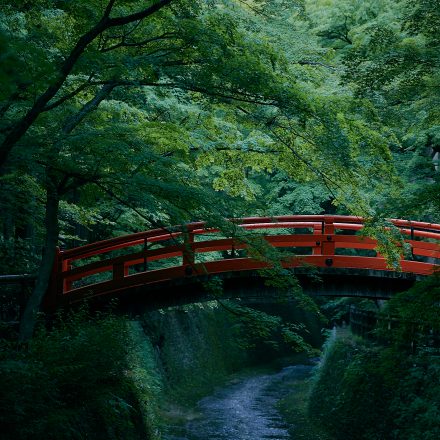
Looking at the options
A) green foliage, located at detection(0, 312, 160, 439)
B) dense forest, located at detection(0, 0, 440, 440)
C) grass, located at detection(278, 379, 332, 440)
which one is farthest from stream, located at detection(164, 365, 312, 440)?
green foliage, located at detection(0, 312, 160, 439)

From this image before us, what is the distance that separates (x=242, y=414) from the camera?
17.4 metres

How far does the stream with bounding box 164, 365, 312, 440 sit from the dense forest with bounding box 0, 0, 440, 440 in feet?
4.99

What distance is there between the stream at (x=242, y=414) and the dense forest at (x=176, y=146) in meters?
1.52

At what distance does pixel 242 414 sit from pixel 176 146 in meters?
8.32

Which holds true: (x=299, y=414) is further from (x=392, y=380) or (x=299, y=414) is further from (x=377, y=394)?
(x=392, y=380)

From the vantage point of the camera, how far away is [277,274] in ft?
32.1

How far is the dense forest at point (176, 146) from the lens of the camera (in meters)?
8.20

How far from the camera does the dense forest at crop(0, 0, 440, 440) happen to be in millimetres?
8195

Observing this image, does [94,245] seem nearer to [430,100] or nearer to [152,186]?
[152,186]

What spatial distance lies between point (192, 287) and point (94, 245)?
2.15 m

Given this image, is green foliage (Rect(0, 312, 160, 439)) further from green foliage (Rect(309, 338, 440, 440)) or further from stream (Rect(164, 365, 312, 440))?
stream (Rect(164, 365, 312, 440))

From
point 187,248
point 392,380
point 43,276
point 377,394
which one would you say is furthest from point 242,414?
point 187,248

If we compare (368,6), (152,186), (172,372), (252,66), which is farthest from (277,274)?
(368,6)

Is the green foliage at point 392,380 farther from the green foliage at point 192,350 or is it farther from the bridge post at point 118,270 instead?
the bridge post at point 118,270
